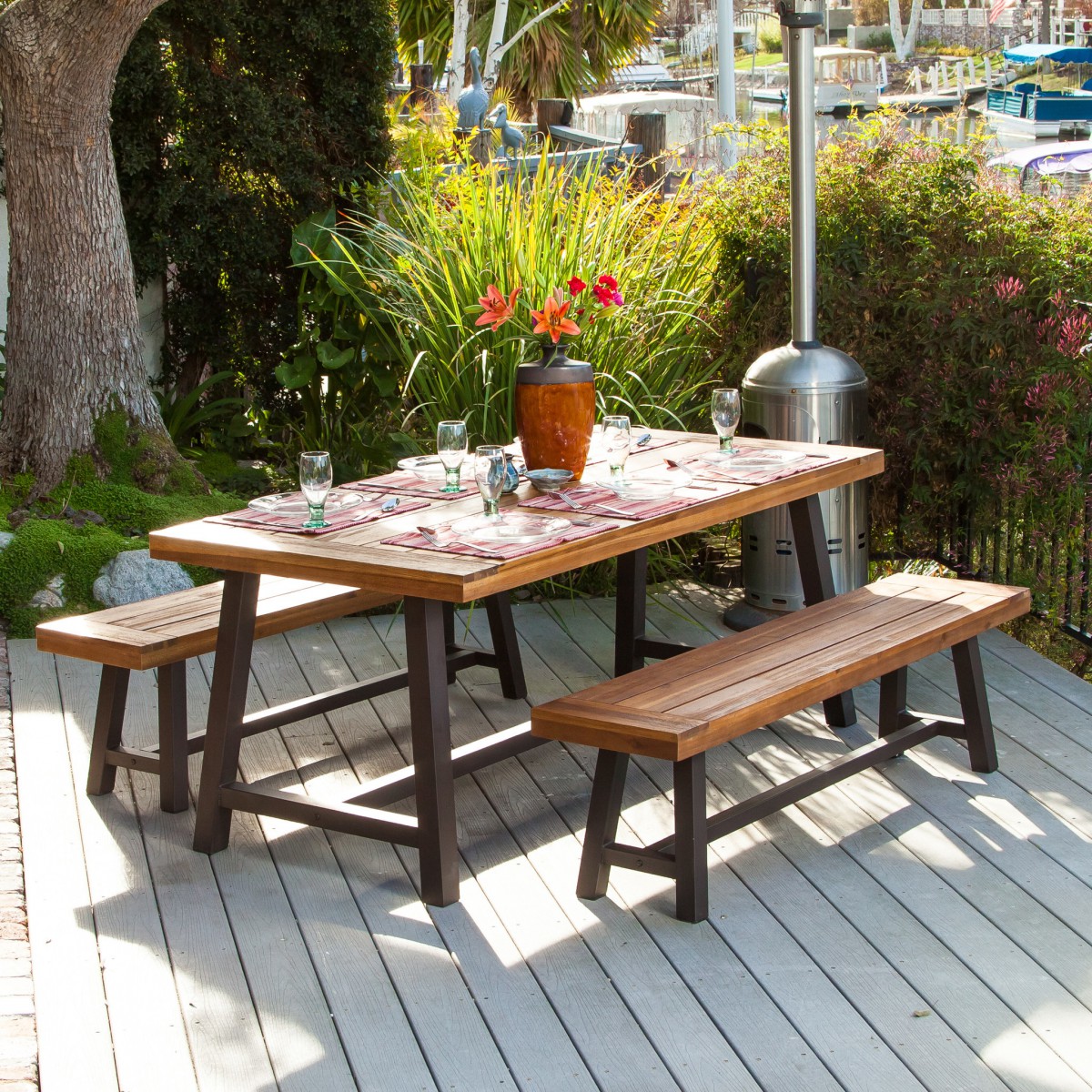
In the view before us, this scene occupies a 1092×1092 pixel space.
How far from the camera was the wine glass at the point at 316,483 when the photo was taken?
3127 millimetres

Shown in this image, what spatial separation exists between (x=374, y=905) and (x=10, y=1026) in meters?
0.75

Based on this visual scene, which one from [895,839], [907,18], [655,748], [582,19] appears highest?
[907,18]

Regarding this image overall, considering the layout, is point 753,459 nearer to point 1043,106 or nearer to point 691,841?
point 691,841

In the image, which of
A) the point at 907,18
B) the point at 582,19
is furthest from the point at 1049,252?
the point at 907,18

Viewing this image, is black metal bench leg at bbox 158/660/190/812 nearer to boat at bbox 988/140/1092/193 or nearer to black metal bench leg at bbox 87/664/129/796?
black metal bench leg at bbox 87/664/129/796

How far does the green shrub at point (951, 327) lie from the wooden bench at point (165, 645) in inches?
83.2

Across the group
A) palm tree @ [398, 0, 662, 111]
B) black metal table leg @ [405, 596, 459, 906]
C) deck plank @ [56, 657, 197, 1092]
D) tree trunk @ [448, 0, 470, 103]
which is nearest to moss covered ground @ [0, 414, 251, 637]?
deck plank @ [56, 657, 197, 1092]

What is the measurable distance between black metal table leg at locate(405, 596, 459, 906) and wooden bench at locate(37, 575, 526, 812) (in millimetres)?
445

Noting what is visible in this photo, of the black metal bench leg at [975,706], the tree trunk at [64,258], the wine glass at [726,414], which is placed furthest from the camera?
the tree trunk at [64,258]

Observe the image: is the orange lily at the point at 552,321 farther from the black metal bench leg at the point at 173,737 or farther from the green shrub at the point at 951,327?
the green shrub at the point at 951,327

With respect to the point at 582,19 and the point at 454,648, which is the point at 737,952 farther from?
the point at 582,19

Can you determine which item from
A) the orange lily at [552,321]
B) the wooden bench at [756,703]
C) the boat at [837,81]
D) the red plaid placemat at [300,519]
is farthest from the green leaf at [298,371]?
the boat at [837,81]

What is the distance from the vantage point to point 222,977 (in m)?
2.75

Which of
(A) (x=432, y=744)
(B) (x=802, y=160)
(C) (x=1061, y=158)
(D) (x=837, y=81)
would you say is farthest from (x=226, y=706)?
(D) (x=837, y=81)
